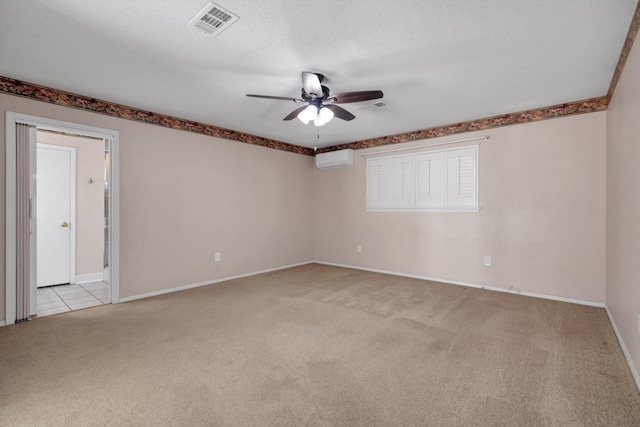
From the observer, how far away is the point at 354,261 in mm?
5691

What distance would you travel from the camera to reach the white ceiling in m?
1.87

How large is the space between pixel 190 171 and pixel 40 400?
3.10 m

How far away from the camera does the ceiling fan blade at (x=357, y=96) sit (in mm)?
2514

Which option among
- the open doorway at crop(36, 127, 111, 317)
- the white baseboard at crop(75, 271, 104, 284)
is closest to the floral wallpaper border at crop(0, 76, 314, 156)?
the open doorway at crop(36, 127, 111, 317)

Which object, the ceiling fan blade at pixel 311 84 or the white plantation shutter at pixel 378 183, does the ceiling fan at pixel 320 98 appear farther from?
the white plantation shutter at pixel 378 183

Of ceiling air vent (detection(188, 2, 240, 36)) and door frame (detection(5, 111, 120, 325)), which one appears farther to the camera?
door frame (detection(5, 111, 120, 325))

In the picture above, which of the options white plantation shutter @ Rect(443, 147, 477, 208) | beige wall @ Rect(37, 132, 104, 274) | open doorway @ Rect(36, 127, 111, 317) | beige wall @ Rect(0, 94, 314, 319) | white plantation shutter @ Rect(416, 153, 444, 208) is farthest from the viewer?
beige wall @ Rect(37, 132, 104, 274)

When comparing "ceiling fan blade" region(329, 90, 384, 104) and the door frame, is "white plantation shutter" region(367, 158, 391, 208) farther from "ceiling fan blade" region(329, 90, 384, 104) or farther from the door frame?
the door frame

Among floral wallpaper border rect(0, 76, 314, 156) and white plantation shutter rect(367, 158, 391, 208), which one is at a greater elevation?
floral wallpaper border rect(0, 76, 314, 156)

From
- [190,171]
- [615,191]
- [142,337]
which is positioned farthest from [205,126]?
[615,191]

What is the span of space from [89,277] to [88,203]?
124cm

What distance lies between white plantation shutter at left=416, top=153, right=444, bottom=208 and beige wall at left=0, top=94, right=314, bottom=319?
2.39 m

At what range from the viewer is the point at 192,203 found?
4.33 meters

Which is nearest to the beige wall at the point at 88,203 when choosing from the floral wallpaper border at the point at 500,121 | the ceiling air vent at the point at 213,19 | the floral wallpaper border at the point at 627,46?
→ the ceiling air vent at the point at 213,19
